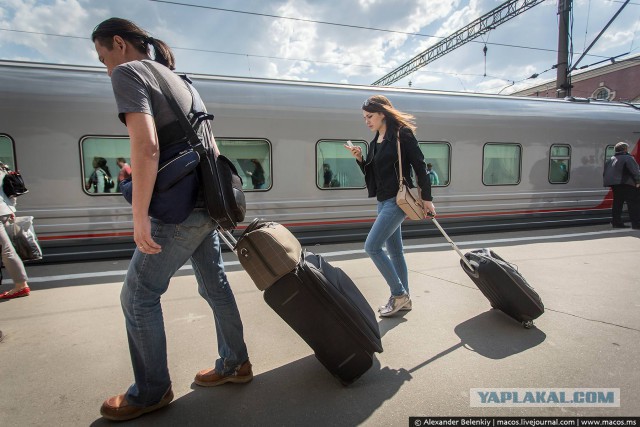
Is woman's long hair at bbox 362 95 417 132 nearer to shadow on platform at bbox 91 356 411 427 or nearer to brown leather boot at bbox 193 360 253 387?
shadow on platform at bbox 91 356 411 427

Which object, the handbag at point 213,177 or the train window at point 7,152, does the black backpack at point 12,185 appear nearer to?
the train window at point 7,152

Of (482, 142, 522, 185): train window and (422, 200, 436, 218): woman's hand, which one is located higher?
(482, 142, 522, 185): train window

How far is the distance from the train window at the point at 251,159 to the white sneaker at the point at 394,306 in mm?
3242

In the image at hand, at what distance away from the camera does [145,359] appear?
178 cm

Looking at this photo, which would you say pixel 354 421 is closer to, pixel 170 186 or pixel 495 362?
pixel 495 362

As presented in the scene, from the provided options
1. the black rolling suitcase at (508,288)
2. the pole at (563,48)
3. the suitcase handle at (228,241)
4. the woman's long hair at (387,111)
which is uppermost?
the pole at (563,48)

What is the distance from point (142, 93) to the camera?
158 centimetres

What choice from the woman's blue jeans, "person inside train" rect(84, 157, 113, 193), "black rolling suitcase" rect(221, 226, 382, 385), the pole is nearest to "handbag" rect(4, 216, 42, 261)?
"person inside train" rect(84, 157, 113, 193)

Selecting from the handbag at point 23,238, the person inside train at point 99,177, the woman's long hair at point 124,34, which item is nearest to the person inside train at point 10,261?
the handbag at point 23,238

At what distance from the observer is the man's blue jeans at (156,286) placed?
1.72 meters

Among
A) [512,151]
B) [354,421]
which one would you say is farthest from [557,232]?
[354,421]

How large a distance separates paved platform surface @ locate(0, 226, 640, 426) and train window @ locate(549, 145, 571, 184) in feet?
13.6

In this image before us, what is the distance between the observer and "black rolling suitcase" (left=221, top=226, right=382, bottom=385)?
1.91 m

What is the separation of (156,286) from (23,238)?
3.05m
